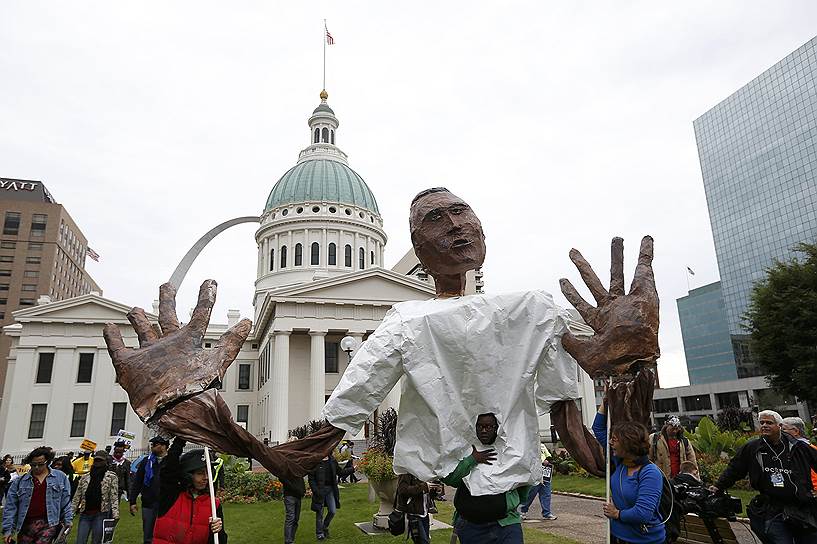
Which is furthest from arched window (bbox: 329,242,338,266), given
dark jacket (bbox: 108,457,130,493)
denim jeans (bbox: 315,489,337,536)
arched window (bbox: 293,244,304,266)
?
denim jeans (bbox: 315,489,337,536)

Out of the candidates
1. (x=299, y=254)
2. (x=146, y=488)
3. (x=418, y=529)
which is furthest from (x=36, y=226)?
(x=418, y=529)

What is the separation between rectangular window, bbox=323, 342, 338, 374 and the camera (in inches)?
1507

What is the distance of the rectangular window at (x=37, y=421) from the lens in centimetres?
3819

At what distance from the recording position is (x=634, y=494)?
11.6ft

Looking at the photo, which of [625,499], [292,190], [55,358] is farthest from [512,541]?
[292,190]

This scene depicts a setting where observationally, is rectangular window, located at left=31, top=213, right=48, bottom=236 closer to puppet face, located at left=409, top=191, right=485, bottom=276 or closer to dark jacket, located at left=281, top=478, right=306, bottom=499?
puppet face, located at left=409, top=191, right=485, bottom=276

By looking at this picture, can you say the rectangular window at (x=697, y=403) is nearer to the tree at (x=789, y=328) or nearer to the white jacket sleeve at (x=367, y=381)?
the tree at (x=789, y=328)

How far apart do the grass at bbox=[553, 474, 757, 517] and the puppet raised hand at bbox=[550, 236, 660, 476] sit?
11565mm

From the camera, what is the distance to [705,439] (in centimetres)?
1534

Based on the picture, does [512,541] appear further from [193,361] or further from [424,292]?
[424,292]

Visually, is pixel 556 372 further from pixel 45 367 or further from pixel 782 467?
pixel 45 367

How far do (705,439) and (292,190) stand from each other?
138 feet

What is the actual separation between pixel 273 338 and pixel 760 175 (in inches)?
2670

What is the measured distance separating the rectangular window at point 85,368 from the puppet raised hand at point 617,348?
145 feet
